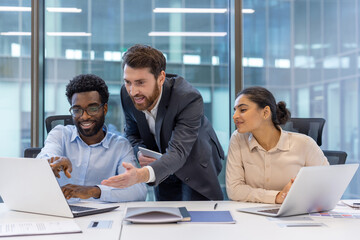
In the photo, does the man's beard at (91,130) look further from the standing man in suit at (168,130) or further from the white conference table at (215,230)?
the white conference table at (215,230)

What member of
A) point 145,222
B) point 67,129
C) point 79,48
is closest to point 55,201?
point 145,222

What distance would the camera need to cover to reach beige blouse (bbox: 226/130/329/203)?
2.28 meters

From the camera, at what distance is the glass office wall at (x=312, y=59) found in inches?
158

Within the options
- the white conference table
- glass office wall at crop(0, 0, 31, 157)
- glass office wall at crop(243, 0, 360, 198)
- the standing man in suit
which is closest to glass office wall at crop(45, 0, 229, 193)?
glass office wall at crop(0, 0, 31, 157)

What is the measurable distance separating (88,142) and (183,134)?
0.58 meters

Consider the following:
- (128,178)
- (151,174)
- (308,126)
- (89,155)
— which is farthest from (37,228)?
(308,126)

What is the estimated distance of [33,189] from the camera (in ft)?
5.60

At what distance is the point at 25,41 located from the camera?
3.89 metres

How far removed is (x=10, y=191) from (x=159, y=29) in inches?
99.4

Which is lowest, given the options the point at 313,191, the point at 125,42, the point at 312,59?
the point at 313,191

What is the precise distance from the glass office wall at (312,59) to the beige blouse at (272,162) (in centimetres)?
168

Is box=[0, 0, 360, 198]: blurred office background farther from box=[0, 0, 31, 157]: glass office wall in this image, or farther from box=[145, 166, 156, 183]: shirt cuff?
box=[145, 166, 156, 183]: shirt cuff

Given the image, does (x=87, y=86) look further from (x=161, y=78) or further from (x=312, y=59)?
(x=312, y=59)

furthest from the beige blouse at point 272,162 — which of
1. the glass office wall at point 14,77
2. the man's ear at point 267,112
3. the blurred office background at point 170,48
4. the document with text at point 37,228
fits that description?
the glass office wall at point 14,77
